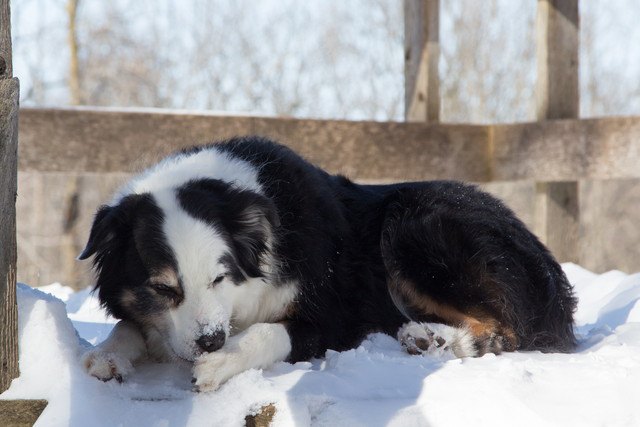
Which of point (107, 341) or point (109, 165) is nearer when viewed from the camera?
point (107, 341)

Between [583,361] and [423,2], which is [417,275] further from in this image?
[423,2]

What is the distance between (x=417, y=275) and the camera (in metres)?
3.65

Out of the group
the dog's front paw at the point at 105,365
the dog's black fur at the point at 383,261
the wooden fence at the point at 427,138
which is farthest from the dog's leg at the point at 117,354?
the wooden fence at the point at 427,138

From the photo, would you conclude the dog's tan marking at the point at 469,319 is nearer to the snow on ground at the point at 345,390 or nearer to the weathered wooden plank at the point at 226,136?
the snow on ground at the point at 345,390

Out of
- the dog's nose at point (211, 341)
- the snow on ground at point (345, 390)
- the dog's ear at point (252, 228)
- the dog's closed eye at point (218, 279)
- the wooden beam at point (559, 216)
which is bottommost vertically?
the wooden beam at point (559, 216)

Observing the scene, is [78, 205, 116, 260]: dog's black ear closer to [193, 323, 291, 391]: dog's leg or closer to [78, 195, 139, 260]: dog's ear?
[78, 195, 139, 260]: dog's ear

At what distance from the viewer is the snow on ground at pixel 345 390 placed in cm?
243

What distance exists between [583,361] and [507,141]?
330cm

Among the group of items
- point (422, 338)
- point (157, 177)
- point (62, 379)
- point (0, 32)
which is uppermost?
point (0, 32)

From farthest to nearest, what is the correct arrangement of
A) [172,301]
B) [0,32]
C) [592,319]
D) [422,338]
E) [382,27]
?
[382,27]
[592,319]
[422,338]
[172,301]
[0,32]

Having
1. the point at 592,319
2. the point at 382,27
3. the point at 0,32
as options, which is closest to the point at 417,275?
the point at 592,319

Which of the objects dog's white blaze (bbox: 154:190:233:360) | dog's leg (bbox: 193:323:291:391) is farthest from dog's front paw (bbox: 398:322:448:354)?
dog's white blaze (bbox: 154:190:233:360)

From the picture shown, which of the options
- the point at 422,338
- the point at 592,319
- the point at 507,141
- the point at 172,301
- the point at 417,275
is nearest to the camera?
the point at 172,301

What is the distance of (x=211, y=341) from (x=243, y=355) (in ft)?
0.49
